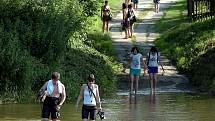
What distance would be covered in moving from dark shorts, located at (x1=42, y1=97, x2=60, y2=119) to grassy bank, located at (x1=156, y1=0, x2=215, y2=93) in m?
9.36

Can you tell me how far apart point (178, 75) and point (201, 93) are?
361 cm

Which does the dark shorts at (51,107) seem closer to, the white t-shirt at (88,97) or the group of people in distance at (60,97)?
the group of people in distance at (60,97)

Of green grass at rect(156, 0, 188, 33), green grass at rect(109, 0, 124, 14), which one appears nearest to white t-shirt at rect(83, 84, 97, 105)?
green grass at rect(156, 0, 188, 33)

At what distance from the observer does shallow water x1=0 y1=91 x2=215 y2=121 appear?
18125 millimetres

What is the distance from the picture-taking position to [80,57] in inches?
995

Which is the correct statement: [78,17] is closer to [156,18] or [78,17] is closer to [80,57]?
[80,57]

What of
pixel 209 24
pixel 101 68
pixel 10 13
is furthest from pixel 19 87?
pixel 209 24

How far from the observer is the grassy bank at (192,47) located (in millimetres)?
26069

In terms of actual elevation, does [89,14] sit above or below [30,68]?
above

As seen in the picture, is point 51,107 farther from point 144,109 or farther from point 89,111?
point 144,109

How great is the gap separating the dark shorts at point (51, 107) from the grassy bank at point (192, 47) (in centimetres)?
936

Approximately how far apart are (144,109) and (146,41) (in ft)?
52.3

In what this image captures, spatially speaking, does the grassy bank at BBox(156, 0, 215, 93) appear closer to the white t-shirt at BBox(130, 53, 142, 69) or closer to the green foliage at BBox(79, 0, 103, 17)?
the white t-shirt at BBox(130, 53, 142, 69)

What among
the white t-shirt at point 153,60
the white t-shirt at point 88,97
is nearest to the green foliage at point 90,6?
the white t-shirt at point 153,60
